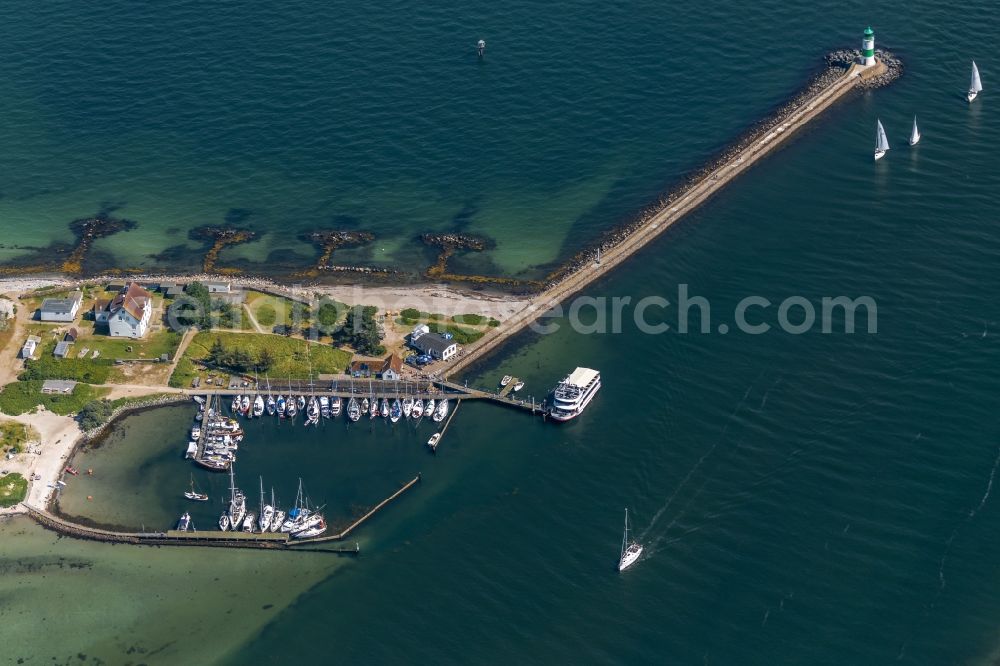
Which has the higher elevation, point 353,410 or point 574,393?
point 574,393

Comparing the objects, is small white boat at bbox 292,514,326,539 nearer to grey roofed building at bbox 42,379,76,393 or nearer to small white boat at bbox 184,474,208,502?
small white boat at bbox 184,474,208,502

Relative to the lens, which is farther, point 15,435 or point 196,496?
point 15,435

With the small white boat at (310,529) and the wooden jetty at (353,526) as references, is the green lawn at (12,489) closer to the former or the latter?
the wooden jetty at (353,526)

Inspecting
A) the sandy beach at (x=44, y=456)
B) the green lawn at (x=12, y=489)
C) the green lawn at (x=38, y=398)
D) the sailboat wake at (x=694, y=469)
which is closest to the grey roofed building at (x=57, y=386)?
the green lawn at (x=38, y=398)

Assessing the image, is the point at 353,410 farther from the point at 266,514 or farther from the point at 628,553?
the point at 628,553

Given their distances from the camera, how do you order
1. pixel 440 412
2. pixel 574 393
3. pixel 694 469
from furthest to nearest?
Result: pixel 440 412 → pixel 574 393 → pixel 694 469

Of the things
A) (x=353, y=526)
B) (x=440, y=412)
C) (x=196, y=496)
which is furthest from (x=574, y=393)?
(x=196, y=496)

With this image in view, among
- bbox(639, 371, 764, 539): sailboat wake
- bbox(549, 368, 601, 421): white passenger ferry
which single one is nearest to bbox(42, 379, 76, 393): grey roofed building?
bbox(549, 368, 601, 421): white passenger ferry

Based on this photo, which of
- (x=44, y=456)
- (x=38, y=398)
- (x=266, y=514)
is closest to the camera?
(x=266, y=514)

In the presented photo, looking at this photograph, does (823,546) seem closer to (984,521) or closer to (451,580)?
(984,521)
